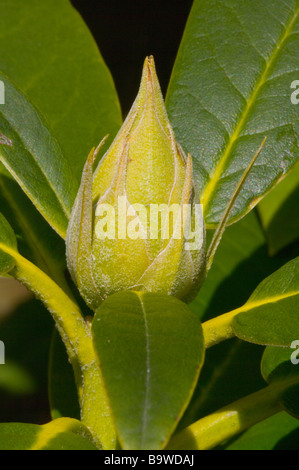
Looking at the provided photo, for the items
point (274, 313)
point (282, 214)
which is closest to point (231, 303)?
point (282, 214)

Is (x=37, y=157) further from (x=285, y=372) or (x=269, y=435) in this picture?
(x=269, y=435)

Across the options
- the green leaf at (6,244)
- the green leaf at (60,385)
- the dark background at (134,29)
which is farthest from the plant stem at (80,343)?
the dark background at (134,29)

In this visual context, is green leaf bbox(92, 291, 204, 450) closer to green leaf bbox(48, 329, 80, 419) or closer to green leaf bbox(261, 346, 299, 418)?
green leaf bbox(261, 346, 299, 418)

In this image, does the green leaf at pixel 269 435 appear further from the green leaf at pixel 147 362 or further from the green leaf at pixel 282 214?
the green leaf at pixel 147 362

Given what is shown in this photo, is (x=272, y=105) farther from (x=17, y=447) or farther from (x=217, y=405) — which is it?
(x=17, y=447)

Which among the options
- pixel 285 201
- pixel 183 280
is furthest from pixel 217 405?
pixel 183 280
